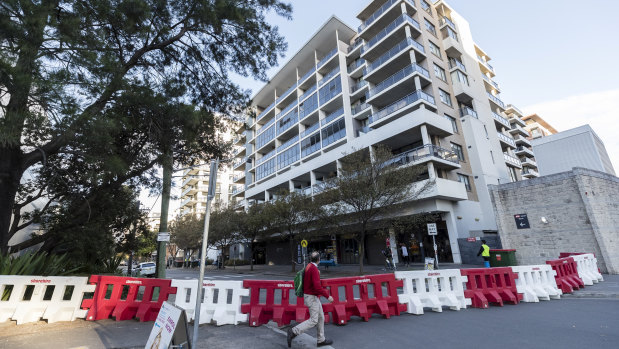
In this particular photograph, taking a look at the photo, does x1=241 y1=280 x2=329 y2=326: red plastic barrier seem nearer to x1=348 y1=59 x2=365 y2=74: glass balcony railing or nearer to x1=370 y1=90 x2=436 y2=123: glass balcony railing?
x1=370 y1=90 x2=436 y2=123: glass balcony railing

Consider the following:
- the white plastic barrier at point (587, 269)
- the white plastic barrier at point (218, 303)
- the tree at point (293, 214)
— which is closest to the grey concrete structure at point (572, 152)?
the white plastic barrier at point (587, 269)

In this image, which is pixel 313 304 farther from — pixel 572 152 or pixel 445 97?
pixel 572 152

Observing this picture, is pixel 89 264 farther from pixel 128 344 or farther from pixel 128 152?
pixel 128 344

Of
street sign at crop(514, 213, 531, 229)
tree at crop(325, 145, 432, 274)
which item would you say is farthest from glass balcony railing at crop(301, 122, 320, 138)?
street sign at crop(514, 213, 531, 229)

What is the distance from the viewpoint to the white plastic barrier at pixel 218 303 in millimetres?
6180

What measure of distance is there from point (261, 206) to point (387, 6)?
81.2 ft

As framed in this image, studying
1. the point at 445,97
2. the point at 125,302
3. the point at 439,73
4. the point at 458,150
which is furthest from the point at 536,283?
the point at 439,73

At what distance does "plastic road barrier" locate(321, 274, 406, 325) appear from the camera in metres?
6.14

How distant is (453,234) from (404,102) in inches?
479

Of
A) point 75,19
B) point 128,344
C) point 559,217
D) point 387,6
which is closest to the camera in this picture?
point 128,344

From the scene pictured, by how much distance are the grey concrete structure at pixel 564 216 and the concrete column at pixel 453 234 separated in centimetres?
573

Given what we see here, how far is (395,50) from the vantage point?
93.0 ft

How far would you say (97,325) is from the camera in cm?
600

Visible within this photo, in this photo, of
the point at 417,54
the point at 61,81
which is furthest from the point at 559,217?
the point at 61,81
